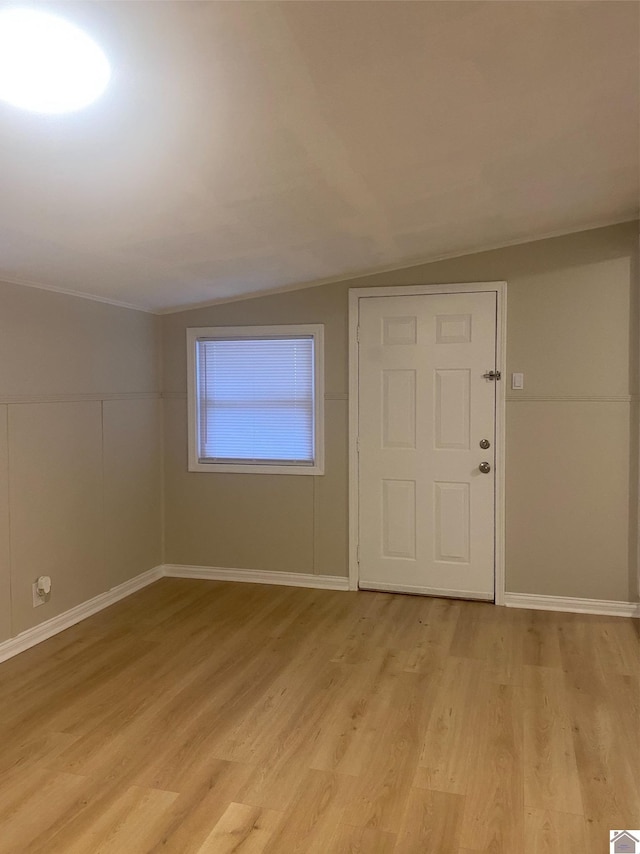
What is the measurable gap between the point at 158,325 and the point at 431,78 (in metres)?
3.25

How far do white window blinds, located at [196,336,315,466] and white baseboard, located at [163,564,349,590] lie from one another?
792mm

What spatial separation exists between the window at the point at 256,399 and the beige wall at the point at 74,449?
359 mm

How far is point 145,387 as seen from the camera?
4.62m

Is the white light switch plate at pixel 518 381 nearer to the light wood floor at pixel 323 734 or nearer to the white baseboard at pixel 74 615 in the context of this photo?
the light wood floor at pixel 323 734

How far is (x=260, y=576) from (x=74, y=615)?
51.3 inches

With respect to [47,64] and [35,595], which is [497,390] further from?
[47,64]

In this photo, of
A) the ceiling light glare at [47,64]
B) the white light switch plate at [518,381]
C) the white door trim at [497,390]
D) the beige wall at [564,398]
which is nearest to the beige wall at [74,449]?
the beige wall at [564,398]

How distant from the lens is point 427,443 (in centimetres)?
428

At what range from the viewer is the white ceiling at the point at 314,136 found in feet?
5.41

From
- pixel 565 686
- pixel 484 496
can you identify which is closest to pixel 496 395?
pixel 484 496

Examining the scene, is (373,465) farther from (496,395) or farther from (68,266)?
(68,266)

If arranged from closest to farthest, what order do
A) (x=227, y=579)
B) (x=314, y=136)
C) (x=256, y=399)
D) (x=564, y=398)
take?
(x=314, y=136)
(x=564, y=398)
(x=256, y=399)
(x=227, y=579)

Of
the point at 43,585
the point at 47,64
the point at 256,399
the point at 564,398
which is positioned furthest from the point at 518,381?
the point at 47,64

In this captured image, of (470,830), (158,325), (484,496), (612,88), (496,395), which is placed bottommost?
(470,830)
